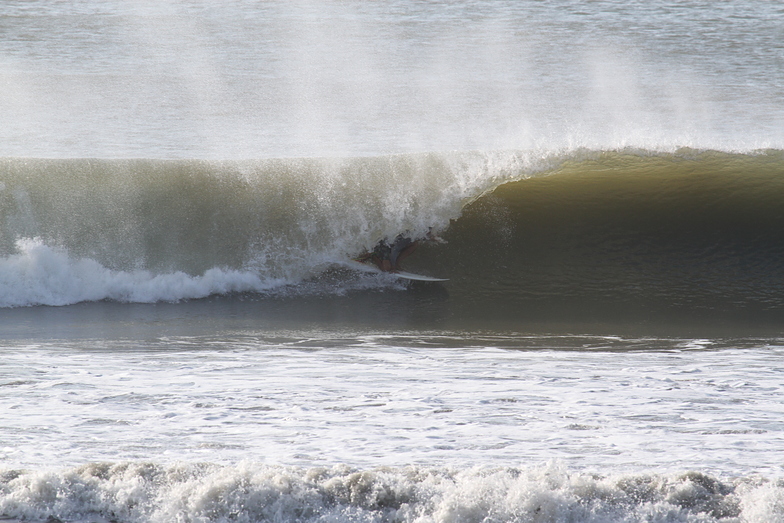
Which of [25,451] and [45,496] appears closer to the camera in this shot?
[45,496]

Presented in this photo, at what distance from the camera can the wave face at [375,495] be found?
2883mm

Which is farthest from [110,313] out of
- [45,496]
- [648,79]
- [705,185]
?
[648,79]

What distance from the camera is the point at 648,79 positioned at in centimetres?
→ 1370

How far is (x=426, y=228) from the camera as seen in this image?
779cm

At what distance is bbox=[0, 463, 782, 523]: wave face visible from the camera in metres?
2.88

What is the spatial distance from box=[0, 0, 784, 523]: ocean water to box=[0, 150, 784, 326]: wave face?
0.10 ft

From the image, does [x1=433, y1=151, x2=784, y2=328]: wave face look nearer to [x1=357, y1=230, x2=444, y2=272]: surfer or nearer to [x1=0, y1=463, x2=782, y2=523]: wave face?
[x1=357, y1=230, x2=444, y2=272]: surfer

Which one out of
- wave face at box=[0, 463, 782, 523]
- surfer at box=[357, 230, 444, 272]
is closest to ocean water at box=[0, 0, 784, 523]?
wave face at box=[0, 463, 782, 523]

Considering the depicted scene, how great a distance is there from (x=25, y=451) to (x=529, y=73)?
41.0 ft

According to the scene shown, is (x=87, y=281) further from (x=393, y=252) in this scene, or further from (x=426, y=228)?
(x=426, y=228)

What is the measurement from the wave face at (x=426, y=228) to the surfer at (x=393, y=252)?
12cm

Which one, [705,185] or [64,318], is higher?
[705,185]

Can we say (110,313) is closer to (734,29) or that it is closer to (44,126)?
(44,126)

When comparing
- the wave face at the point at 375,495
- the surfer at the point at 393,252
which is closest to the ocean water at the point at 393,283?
the wave face at the point at 375,495
